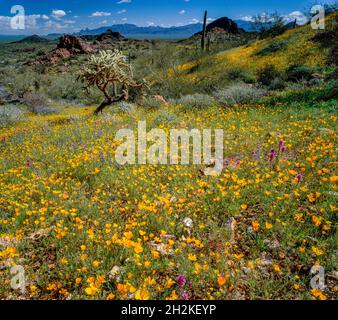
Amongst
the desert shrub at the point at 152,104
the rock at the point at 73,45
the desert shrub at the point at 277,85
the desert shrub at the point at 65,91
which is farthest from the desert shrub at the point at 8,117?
the rock at the point at 73,45

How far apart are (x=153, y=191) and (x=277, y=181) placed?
2.46 metres

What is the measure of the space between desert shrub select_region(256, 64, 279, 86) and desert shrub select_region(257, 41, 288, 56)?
5421 mm

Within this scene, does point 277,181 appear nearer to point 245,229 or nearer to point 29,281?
point 245,229

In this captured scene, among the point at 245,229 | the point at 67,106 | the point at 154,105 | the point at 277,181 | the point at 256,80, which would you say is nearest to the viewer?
the point at 245,229

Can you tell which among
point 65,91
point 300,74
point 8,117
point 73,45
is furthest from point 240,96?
point 73,45

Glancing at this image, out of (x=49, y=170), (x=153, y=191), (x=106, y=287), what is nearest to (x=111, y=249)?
(x=106, y=287)

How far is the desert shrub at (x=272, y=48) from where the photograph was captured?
26594 millimetres

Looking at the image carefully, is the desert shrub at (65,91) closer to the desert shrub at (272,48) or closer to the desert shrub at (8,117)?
the desert shrub at (8,117)

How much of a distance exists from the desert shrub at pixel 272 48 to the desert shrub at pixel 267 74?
5421 millimetres

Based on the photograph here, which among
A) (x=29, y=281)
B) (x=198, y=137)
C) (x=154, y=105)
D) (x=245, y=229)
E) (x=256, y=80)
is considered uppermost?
(x=256, y=80)

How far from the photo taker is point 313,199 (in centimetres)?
505

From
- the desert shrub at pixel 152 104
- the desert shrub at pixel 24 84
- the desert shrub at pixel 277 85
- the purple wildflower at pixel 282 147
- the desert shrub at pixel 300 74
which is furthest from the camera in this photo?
the desert shrub at pixel 24 84

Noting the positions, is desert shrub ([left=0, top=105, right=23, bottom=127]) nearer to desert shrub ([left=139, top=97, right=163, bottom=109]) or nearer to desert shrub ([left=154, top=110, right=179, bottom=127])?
desert shrub ([left=139, top=97, right=163, bottom=109])

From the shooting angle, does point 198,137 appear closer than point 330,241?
No
